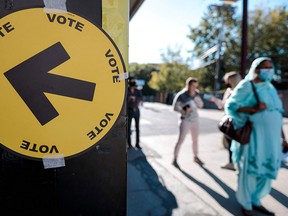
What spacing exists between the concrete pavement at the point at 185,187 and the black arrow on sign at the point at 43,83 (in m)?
2.10

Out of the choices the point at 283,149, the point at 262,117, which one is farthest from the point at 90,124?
the point at 283,149

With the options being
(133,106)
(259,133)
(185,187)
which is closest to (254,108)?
(259,133)

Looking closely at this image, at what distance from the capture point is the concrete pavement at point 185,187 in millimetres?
3020

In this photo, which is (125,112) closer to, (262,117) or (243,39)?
(262,117)

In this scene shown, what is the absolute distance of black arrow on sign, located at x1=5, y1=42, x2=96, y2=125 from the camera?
1123 mm

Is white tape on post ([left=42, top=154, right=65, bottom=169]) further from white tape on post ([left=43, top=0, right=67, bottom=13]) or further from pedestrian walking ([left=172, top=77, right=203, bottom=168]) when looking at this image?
pedestrian walking ([left=172, top=77, right=203, bottom=168])

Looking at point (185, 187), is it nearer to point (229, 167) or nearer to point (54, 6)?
point (229, 167)

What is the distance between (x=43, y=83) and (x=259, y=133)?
90.9 inches

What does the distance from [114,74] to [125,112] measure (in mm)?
219

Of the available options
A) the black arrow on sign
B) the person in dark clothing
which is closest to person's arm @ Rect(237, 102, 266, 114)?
the black arrow on sign

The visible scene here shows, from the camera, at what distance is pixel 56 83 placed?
1186mm

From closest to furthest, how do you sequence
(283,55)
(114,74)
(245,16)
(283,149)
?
(114,74)
(283,149)
(245,16)
(283,55)

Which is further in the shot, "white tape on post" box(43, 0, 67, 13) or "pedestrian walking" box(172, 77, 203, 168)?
"pedestrian walking" box(172, 77, 203, 168)

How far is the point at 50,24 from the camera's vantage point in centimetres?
114
